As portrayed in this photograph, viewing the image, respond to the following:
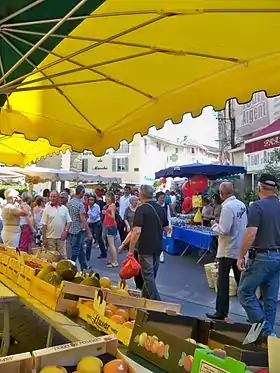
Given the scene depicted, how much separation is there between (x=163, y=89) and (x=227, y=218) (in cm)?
220

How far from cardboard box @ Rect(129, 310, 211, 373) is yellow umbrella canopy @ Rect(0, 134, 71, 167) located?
3971mm

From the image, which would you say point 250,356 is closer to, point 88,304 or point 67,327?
point 67,327

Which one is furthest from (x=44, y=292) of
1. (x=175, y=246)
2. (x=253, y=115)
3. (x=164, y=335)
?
(x=253, y=115)

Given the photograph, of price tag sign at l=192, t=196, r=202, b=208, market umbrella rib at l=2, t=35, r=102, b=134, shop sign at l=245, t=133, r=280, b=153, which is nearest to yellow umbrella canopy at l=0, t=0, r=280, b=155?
market umbrella rib at l=2, t=35, r=102, b=134

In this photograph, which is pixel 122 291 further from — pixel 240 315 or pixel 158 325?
pixel 240 315

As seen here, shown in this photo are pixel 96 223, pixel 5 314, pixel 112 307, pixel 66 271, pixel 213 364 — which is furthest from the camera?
pixel 96 223

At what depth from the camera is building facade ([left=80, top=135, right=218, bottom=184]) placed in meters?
46.4

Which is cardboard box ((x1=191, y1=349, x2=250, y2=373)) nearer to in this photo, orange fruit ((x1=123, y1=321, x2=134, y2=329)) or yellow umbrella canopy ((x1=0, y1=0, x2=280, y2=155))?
orange fruit ((x1=123, y1=321, x2=134, y2=329))

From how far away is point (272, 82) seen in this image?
279 cm

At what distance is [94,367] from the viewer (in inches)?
63.6

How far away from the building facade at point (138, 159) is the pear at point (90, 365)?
42.6 metres

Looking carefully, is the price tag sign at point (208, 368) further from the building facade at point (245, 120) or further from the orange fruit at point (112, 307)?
the building facade at point (245, 120)

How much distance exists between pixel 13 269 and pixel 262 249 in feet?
8.14

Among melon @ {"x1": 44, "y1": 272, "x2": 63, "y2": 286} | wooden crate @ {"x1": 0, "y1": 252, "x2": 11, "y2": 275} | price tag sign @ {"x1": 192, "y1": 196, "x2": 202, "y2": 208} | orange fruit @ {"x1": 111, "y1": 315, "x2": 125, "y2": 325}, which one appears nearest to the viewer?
orange fruit @ {"x1": 111, "y1": 315, "x2": 125, "y2": 325}
